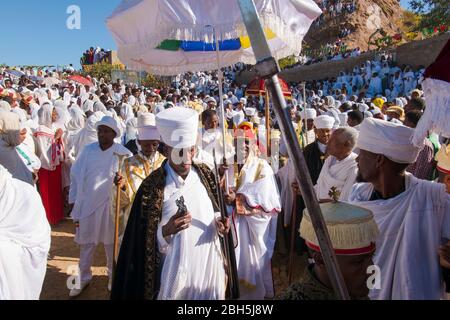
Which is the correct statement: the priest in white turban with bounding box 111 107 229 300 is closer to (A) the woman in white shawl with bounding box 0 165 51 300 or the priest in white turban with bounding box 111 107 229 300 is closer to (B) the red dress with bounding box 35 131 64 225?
(A) the woman in white shawl with bounding box 0 165 51 300

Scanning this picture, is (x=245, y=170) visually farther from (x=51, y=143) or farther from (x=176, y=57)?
(x=51, y=143)

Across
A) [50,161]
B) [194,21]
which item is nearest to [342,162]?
[194,21]

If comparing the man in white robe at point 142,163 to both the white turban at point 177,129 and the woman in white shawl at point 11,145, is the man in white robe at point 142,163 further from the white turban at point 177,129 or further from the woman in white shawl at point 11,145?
the woman in white shawl at point 11,145

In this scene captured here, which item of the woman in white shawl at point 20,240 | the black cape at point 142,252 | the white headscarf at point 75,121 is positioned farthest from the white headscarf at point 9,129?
the white headscarf at point 75,121

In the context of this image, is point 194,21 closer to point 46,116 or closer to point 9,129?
point 9,129

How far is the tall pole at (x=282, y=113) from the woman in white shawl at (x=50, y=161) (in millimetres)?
6654

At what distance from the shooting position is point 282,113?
127cm

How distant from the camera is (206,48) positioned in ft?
13.5

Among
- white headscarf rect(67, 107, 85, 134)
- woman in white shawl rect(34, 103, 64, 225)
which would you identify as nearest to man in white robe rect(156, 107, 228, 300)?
woman in white shawl rect(34, 103, 64, 225)

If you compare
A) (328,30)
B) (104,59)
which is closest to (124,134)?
(104,59)

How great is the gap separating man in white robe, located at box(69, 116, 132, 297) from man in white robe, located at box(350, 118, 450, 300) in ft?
10.4

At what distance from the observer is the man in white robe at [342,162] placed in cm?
401

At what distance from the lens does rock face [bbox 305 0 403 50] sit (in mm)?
43125

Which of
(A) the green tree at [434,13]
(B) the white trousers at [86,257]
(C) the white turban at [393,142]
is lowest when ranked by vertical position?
(B) the white trousers at [86,257]
